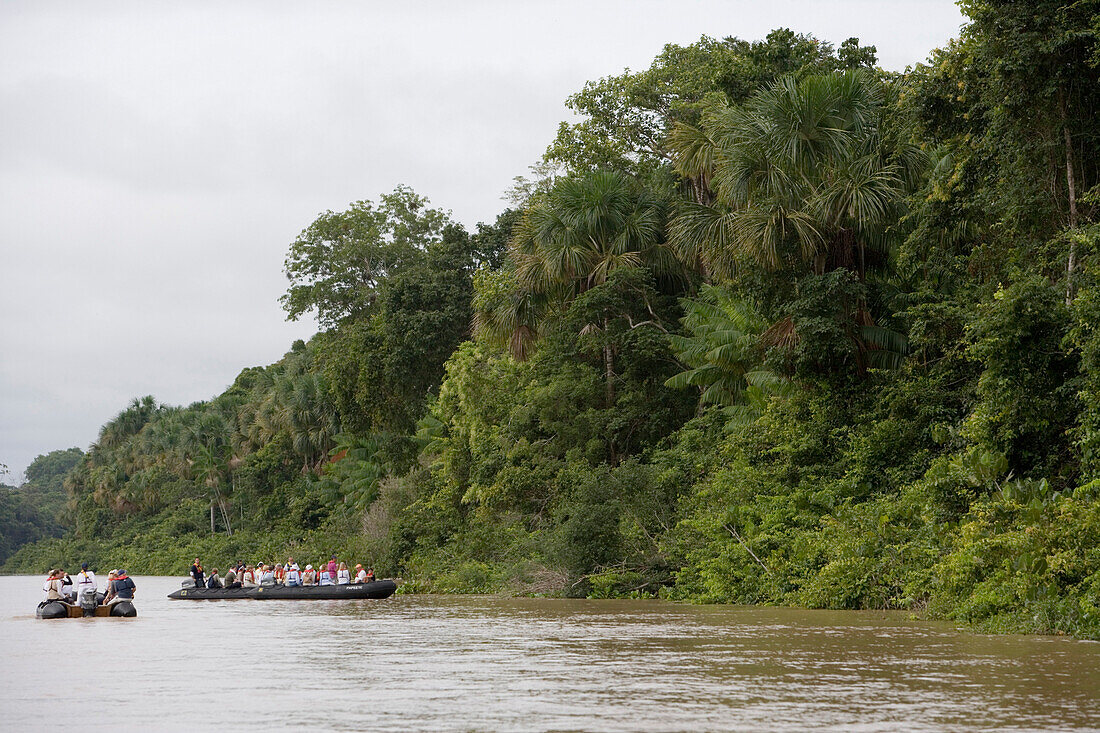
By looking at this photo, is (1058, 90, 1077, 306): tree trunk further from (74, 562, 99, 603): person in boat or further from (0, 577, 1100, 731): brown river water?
(74, 562, 99, 603): person in boat

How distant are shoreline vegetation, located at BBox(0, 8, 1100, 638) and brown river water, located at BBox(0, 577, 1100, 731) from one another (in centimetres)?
212

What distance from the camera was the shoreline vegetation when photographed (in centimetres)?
1766

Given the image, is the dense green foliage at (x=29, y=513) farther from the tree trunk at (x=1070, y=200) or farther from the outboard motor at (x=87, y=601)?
the tree trunk at (x=1070, y=200)

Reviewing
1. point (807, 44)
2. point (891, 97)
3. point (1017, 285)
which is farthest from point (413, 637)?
point (807, 44)

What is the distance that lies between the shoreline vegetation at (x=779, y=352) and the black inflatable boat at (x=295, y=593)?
3.19 meters

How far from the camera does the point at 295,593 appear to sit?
3250 cm

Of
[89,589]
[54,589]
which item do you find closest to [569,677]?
[89,589]

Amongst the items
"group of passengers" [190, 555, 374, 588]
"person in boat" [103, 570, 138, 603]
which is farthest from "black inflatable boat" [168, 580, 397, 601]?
"person in boat" [103, 570, 138, 603]

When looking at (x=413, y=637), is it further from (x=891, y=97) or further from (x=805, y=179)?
(x=891, y=97)

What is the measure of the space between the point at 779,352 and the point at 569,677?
13.7 meters

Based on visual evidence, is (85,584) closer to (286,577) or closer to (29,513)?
(286,577)

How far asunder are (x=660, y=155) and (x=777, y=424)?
553 inches

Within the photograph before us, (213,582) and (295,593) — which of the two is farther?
(213,582)

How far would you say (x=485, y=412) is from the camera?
3678 cm
